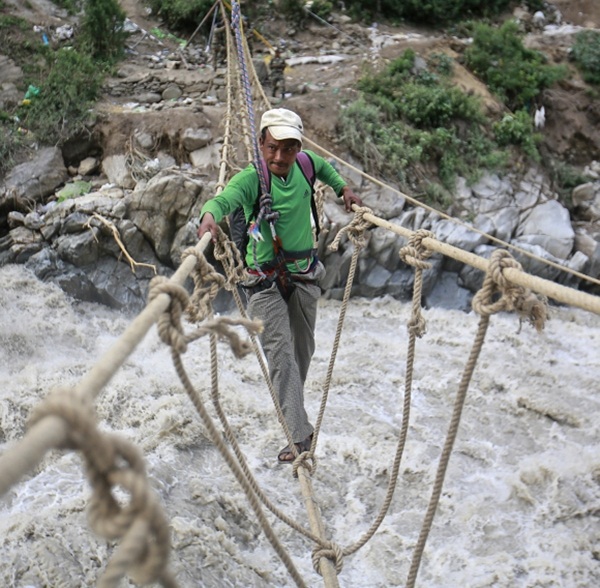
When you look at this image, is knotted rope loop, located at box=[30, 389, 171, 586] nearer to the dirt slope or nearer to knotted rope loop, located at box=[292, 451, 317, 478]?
knotted rope loop, located at box=[292, 451, 317, 478]

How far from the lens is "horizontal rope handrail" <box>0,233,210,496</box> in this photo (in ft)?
1.96

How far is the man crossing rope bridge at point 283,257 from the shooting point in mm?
2191

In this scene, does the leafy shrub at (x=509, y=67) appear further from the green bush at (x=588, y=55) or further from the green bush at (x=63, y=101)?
the green bush at (x=63, y=101)

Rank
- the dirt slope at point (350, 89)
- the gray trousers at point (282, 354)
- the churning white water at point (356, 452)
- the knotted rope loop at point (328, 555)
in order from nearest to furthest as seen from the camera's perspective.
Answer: the knotted rope loop at point (328, 555) < the gray trousers at point (282, 354) < the churning white water at point (356, 452) < the dirt slope at point (350, 89)

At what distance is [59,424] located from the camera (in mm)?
646

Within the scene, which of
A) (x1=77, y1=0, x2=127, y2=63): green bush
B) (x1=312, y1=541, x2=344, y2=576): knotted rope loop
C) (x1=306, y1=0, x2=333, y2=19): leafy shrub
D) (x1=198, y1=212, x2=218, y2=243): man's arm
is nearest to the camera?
(x1=312, y1=541, x2=344, y2=576): knotted rope loop

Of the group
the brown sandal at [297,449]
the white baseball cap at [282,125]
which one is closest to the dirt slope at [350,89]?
the white baseball cap at [282,125]

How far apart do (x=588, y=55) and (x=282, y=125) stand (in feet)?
24.9

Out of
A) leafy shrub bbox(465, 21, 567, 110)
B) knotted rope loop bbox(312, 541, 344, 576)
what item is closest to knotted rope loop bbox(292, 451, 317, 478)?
knotted rope loop bbox(312, 541, 344, 576)

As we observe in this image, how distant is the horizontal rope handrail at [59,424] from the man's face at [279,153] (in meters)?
1.23

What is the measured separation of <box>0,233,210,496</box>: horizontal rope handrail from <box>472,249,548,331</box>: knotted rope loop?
0.67m

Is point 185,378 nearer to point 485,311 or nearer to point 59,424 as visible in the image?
point 59,424

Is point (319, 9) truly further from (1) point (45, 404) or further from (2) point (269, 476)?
(1) point (45, 404)

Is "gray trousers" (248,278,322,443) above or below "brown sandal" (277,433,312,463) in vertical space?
above
